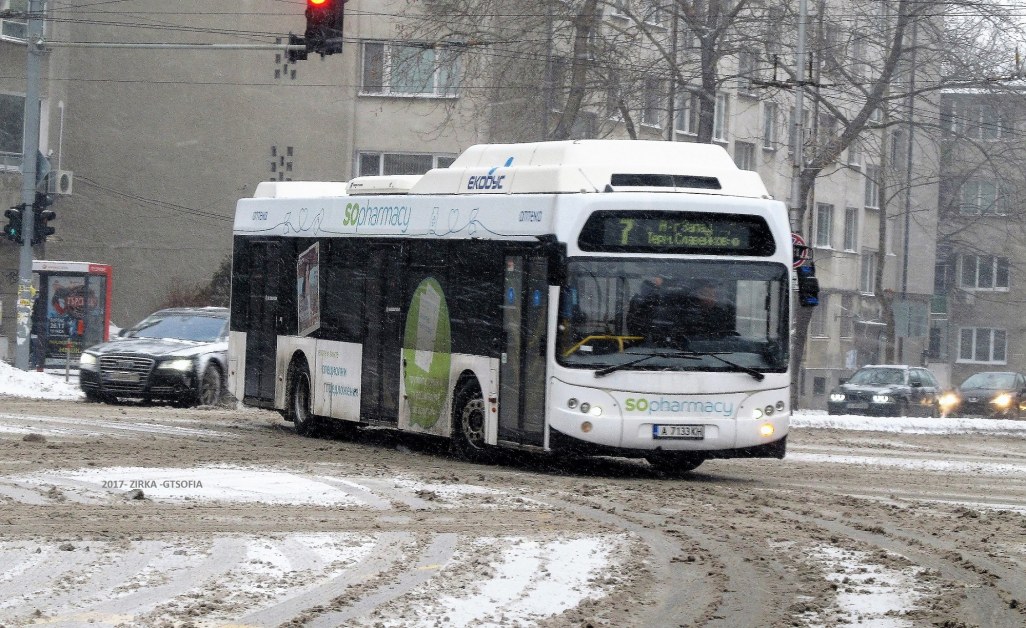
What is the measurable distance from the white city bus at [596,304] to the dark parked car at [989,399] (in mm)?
25350

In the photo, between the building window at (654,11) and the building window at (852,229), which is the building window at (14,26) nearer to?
the building window at (654,11)

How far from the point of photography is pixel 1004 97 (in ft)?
115

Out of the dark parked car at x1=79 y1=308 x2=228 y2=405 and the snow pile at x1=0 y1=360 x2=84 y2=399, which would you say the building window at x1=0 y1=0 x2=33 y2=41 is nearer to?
the snow pile at x1=0 y1=360 x2=84 y2=399

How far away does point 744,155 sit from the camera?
55656 mm

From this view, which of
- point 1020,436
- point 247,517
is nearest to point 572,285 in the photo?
point 247,517

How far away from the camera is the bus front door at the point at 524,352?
53.5ft

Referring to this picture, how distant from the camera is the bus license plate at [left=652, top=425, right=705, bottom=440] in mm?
15984

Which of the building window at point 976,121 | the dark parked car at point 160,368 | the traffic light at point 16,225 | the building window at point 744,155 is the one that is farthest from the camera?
the building window at point 744,155

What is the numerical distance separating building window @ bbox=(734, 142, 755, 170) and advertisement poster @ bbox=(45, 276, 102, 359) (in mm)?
23530

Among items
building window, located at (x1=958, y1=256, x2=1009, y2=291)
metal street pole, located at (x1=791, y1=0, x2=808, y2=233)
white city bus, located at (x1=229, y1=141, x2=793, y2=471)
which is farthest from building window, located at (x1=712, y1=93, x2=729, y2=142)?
white city bus, located at (x1=229, y1=141, x2=793, y2=471)

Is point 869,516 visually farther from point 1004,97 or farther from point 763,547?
point 1004,97

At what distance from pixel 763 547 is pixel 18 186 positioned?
1347 inches

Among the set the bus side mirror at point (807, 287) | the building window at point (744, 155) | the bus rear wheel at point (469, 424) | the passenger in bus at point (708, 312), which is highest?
the building window at point (744, 155)

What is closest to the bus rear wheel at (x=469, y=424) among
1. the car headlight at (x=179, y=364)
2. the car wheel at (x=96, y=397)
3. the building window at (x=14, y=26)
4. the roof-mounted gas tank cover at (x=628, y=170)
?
the roof-mounted gas tank cover at (x=628, y=170)
